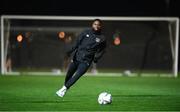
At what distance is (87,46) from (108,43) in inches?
635

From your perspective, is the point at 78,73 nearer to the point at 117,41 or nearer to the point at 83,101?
the point at 83,101

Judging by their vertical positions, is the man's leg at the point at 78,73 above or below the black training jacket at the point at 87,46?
below

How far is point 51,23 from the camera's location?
30750mm

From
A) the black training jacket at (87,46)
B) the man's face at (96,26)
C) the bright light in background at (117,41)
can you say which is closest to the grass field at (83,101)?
the black training jacket at (87,46)

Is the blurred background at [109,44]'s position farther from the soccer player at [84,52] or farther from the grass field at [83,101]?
the soccer player at [84,52]

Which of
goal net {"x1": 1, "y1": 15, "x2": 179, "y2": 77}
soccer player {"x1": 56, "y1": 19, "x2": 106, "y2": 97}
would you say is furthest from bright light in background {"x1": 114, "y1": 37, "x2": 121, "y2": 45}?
soccer player {"x1": 56, "y1": 19, "x2": 106, "y2": 97}

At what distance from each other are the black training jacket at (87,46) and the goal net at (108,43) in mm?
13805

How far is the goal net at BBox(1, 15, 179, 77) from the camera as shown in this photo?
99.1 feet

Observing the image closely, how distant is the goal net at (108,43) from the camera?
30.2 meters

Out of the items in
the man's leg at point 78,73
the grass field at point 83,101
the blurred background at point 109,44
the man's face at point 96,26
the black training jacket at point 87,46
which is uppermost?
the man's face at point 96,26

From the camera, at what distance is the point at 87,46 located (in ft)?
51.6

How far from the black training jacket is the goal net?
13.8 m
